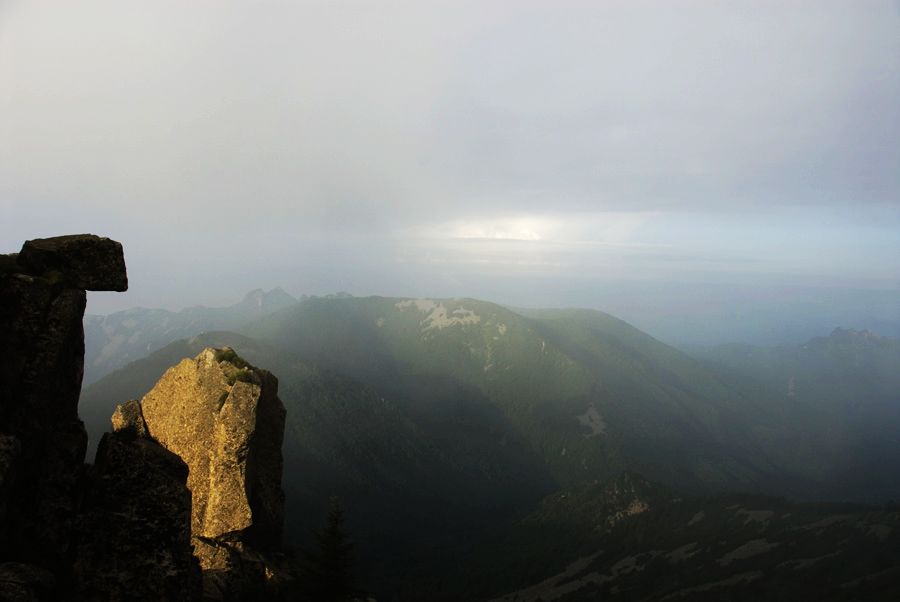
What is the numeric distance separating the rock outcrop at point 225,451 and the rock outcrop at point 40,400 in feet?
46.5

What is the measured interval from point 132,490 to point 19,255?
35.9 feet

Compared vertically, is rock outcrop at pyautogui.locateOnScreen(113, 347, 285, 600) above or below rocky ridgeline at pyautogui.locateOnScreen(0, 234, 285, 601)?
below

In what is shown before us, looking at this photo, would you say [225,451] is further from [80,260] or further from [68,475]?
[80,260]

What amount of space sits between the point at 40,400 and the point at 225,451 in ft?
57.5

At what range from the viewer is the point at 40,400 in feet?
61.1

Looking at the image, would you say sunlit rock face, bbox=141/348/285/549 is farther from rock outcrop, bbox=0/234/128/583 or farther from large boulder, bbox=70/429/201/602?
rock outcrop, bbox=0/234/128/583

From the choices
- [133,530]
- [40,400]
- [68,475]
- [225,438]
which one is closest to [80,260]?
[40,400]

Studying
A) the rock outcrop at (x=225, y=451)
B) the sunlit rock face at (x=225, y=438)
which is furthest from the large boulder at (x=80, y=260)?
the sunlit rock face at (x=225, y=438)

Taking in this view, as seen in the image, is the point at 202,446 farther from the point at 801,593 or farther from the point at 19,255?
the point at 801,593

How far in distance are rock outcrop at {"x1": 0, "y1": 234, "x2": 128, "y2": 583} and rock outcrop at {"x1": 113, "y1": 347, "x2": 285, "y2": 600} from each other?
46.5 feet

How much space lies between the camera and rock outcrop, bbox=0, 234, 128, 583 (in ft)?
56.5

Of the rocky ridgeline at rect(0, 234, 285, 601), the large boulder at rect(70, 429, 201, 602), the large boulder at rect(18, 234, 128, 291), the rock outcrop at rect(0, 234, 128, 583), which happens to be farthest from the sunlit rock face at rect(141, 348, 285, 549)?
the large boulder at rect(18, 234, 128, 291)

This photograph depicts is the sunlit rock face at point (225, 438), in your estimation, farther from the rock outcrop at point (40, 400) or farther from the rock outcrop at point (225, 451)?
the rock outcrop at point (40, 400)

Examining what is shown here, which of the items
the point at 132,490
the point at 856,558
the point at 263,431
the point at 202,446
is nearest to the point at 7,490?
the point at 132,490
